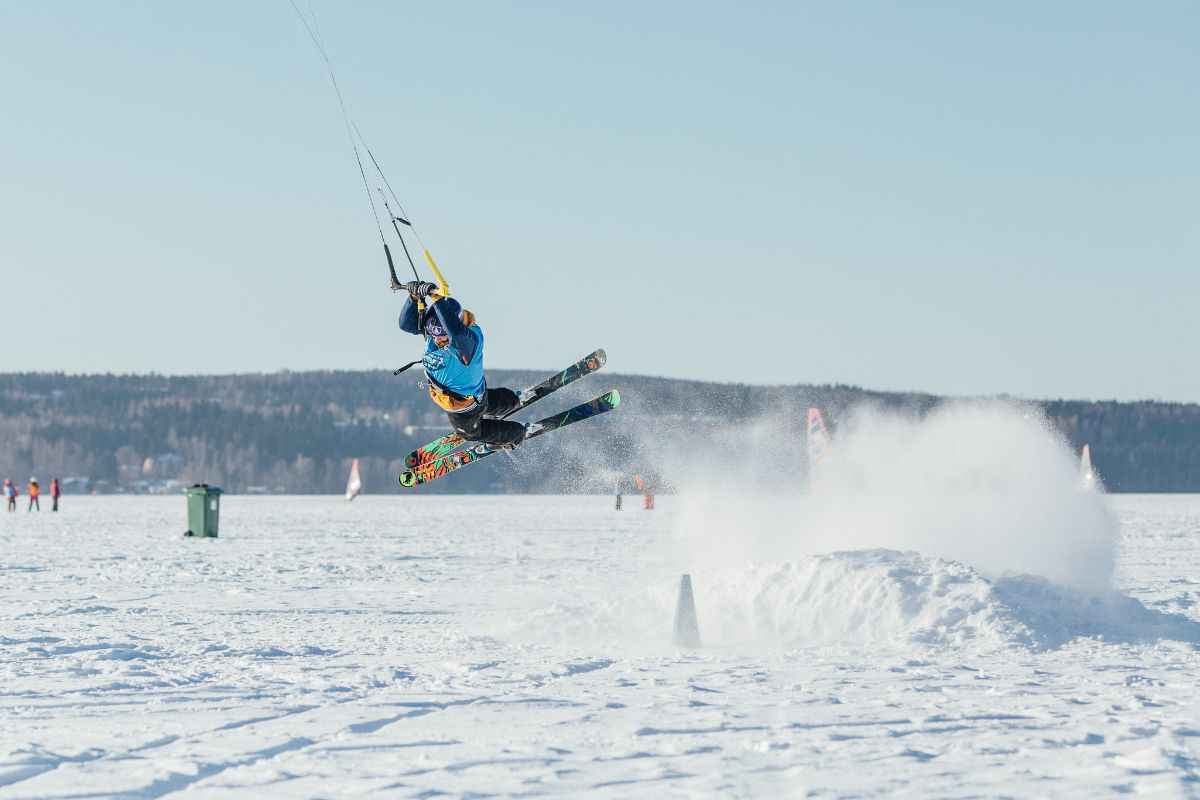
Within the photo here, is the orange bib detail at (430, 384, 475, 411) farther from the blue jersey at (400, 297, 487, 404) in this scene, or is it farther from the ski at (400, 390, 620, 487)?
the ski at (400, 390, 620, 487)

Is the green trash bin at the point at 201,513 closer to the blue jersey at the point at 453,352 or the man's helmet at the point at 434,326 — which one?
the blue jersey at the point at 453,352

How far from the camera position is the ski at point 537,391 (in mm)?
14742

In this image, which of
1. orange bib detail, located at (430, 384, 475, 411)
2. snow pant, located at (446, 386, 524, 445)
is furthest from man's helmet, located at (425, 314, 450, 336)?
snow pant, located at (446, 386, 524, 445)

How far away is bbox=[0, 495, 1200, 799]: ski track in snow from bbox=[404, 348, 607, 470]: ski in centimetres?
168

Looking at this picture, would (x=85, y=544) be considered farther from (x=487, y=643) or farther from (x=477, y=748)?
(x=477, y=748)

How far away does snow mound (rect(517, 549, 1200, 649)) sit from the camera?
11242 mm

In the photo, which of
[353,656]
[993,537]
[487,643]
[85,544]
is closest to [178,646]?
[353,656]

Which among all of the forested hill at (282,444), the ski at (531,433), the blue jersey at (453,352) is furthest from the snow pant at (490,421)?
the forested hill at (282,444)

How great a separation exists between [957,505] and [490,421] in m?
8.59

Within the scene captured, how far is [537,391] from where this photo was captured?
14875 mm

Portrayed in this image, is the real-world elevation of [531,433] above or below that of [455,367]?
below

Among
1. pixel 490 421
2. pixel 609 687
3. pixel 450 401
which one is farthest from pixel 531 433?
pixel 609 687

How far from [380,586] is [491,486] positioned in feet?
498

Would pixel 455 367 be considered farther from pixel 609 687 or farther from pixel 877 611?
pixel 877 611
